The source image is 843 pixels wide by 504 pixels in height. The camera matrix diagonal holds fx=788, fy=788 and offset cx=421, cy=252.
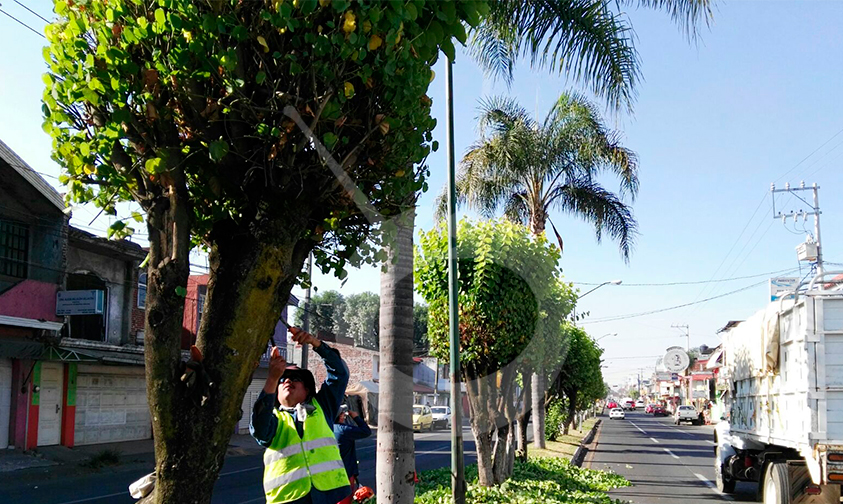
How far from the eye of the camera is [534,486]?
12914 millimetres

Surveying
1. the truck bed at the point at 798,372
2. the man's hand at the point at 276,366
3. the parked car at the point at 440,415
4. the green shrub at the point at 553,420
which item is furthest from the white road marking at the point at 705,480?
the parked car at the point at 440,415

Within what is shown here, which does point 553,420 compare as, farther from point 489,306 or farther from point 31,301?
point 489,306

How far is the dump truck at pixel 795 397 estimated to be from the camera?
9.82 metres

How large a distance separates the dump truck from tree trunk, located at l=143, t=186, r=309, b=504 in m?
8.32

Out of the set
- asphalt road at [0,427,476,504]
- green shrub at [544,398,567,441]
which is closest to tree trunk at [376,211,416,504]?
asphalt road at [0,427,476,504]

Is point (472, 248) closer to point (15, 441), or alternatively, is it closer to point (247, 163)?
point (247, 163)

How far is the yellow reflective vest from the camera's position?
4574 mm

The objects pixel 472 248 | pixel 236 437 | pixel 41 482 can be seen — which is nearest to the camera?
pixel 472 248

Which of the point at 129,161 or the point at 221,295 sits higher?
the point at 129,161

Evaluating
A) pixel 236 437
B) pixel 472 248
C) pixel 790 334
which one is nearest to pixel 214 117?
pixel 472 248

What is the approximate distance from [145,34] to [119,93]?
1.03 feet

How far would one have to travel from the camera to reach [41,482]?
1845 cm

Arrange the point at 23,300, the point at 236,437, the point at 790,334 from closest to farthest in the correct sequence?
the point at 790,334 < the point at 23,300 < the point at 236,437

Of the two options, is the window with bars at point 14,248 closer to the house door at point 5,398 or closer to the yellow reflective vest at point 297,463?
the house door at point 5,398
